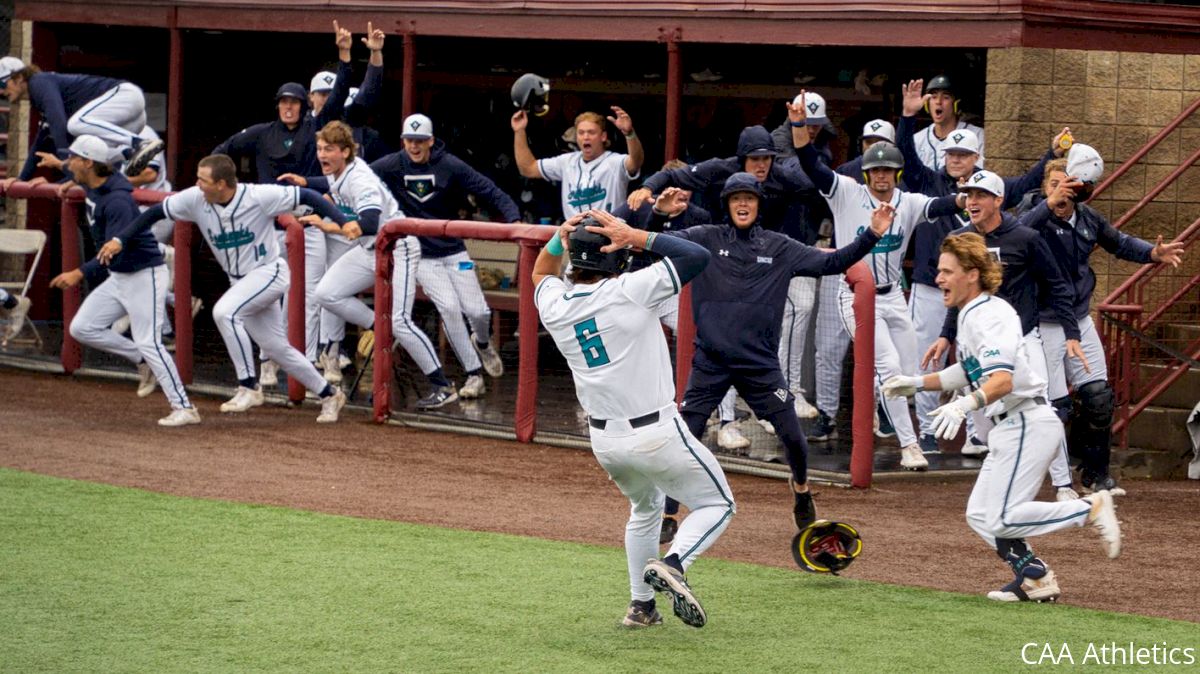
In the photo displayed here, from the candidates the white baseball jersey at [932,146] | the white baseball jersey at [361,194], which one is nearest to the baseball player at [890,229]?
the white baseball jersey at [932,146]

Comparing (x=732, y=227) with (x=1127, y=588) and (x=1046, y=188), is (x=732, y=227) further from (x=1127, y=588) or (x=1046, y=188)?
(x=1127, y=588)

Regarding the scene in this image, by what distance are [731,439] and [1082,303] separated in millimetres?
2258

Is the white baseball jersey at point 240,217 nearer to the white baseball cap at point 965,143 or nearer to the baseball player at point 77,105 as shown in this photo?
the baseball player at point 77,105

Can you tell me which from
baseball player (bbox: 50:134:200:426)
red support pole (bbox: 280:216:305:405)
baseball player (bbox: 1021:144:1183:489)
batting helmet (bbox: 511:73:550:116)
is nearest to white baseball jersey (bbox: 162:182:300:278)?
baseball player (bbox: 50:134:200:426)

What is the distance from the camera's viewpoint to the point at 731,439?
33.5ft

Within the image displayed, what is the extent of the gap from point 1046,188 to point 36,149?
8.63 metres

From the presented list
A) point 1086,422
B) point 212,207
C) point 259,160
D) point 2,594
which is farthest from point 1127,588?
point 259,160

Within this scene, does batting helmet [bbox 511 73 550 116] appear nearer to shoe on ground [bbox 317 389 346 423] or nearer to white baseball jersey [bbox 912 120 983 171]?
shoe on ground [bbox 317 389 346 423]

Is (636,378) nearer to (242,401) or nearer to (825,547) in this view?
(825,547)

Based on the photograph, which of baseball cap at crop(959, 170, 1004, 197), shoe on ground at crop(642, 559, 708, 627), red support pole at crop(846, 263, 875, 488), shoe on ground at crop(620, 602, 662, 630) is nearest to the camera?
shoe on ground at crop(642, 559, 708, 627)

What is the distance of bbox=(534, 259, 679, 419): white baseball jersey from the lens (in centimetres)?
617

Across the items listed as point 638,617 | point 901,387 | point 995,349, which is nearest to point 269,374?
point 638,617

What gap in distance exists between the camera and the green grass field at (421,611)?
593 cm

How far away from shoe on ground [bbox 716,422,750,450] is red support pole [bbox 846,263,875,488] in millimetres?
938
